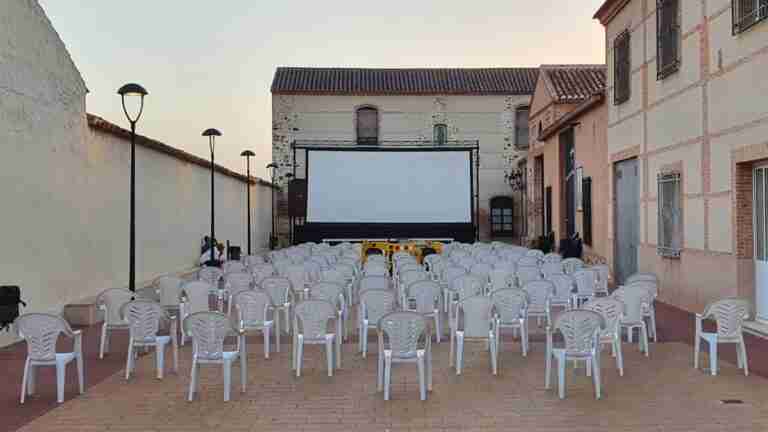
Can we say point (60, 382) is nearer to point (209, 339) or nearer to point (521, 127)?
point (209, 339)

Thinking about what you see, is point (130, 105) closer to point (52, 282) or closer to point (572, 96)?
point (52, 282)

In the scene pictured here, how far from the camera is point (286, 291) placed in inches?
362

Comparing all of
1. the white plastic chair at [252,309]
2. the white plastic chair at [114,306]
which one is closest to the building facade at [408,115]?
the white plastic chair at [114,306]

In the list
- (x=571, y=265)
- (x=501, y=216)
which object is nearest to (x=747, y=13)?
(x=571, y=265)

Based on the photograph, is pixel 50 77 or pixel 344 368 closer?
pixel 344 368

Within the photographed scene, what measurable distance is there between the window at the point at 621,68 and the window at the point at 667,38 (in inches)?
69.3

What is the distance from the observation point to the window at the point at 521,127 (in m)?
35.0

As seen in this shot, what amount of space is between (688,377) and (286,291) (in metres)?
4.65

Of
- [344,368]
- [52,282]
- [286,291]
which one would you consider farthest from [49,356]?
[52,282]

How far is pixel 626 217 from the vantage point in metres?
14.4

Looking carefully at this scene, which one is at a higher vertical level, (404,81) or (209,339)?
(404,81)

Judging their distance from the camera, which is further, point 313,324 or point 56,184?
point 56,184

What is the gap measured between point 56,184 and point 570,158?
13691 millimetres

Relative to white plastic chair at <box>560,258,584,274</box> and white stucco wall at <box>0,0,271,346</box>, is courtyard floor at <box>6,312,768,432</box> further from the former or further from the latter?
white plastic chair at <box>560,258,584,274</box>
